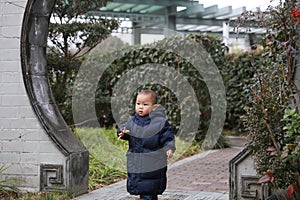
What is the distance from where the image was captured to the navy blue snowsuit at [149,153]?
12.8ft

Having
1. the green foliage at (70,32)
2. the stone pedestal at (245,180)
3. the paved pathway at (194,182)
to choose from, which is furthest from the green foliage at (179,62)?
the stone pedestal at (245,180)

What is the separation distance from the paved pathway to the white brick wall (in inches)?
24.9

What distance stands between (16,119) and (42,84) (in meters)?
0.46

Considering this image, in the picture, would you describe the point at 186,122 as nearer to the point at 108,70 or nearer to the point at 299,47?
the point at 108,70

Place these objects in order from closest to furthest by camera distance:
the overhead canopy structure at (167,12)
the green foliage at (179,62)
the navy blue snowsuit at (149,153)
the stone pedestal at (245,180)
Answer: the navy blue snowsuit at (149,153)
the stone pedestal at (245,180)
the green foliage at (179,62)
the overhead canopy structure at (167,12)

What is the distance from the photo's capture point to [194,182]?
5.79 metres

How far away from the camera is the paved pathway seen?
486 centimetres

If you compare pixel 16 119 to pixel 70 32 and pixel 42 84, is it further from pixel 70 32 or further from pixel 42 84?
pixel 70 32

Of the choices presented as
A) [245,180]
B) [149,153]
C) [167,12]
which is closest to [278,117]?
[245,180]

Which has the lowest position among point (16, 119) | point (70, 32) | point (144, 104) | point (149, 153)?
point (149, 153)

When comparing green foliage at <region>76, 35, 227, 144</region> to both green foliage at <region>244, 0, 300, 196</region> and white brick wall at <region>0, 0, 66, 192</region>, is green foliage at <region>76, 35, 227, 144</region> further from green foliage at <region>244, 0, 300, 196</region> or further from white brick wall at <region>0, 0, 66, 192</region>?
green foliage at <region>244, 0, 300, 196</region>

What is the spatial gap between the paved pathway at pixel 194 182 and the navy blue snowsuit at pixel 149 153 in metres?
0.91

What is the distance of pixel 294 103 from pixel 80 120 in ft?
21.9

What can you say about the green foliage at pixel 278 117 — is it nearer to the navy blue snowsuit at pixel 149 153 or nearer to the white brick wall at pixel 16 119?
the navy blue snowsuit at pixel 149 153
